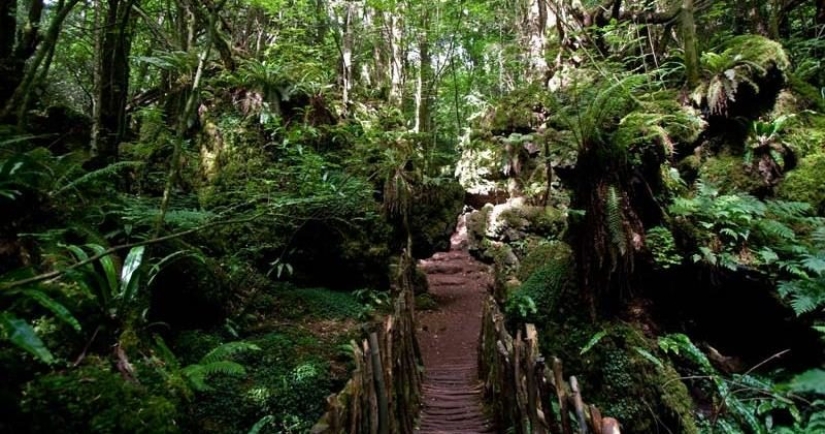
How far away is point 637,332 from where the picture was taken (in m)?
5.81

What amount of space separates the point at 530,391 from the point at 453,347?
4.70 metres

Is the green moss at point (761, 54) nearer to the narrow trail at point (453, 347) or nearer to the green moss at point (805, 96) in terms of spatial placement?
the green moss at point (805, 96)

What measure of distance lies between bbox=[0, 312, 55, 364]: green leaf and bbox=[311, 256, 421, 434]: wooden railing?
56.7 inches

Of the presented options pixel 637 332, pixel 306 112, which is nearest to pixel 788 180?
pixel 637 332

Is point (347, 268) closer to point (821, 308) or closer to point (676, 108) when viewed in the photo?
point (676, 108)

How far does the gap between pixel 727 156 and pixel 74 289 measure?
30.0 ft

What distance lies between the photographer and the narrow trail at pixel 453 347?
5.74m

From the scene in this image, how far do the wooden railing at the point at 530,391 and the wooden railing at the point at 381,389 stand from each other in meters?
1.04

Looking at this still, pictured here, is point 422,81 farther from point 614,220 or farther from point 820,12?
point 614,220

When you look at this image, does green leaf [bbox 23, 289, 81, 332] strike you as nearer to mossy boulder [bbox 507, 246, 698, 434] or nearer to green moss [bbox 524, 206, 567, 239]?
mossy boulder [bbox 507, 246, 698, 434]

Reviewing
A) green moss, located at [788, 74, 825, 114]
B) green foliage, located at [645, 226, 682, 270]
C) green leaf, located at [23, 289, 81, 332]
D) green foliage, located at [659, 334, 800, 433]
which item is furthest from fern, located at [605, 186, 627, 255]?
green moss, located at [788, 74, 825, 114]

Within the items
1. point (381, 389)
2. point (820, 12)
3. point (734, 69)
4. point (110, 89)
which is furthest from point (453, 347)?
point (820, 12)

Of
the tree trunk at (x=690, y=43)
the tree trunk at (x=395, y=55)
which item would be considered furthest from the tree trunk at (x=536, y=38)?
the tree trunk at (x=690, y=43)

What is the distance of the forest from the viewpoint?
370 cm
